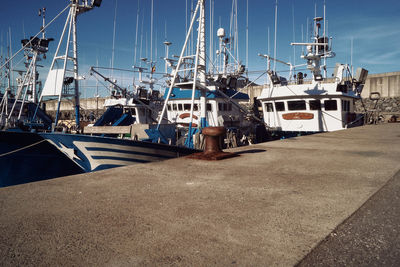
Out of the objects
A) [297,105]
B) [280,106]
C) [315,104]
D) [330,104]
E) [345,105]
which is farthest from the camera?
[280,106]

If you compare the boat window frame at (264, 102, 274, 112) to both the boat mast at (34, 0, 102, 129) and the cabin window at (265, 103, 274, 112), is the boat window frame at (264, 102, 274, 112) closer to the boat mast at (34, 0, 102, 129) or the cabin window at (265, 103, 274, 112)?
the cabin window at (265, 103, 274, 112)

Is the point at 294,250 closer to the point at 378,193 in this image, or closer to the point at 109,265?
the point at 109,265

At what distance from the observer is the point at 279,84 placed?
1792cm

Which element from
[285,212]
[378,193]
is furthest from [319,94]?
[285,212]

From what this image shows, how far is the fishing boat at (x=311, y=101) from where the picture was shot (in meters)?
15.9

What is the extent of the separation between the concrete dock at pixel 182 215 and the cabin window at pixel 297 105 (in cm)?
1270

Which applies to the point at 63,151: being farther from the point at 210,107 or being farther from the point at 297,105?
the point at 297,105

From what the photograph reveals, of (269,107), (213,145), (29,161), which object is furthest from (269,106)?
(29,161)

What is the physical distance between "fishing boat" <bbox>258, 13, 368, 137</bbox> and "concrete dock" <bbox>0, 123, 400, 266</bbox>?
41.2 feet

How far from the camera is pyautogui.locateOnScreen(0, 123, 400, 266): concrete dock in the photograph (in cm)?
181

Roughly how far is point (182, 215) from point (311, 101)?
51.6 feet

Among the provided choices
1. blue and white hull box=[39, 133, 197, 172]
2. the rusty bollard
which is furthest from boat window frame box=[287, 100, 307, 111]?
the rusty bollard

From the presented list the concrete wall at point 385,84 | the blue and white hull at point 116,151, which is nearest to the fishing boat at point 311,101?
the blue and white hull at point 116,151

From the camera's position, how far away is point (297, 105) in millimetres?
16734
